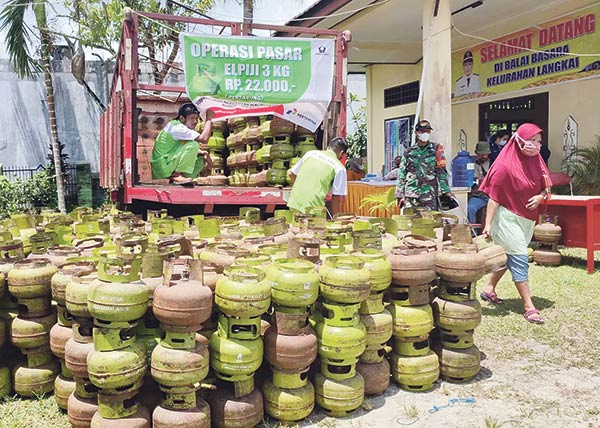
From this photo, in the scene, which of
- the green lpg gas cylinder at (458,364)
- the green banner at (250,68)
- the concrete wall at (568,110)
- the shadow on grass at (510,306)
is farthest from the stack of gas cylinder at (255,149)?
the concrete wall at (568,110)

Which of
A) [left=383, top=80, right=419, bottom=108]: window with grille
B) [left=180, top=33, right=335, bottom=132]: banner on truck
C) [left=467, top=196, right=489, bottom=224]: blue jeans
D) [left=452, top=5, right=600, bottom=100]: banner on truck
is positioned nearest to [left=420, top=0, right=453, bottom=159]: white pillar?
[left=467, top=196, right=489, bottom=224]: blue jeans

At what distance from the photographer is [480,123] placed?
44.8ft

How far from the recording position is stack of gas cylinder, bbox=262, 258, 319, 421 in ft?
10.0

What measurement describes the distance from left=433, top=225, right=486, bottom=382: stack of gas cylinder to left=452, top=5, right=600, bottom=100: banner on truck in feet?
28.4

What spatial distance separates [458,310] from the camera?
11.9 feet

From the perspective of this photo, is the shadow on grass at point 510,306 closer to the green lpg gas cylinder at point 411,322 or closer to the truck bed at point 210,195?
the green lpg gas cylinder at point 411,322

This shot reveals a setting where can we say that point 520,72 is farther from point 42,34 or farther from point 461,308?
point 42,34

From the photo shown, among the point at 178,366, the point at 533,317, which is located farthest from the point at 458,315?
the point at 178,366

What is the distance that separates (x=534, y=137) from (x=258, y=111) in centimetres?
373

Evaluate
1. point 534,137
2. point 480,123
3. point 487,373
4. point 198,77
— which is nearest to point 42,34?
point 198,77

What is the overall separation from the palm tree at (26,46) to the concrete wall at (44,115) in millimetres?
2262

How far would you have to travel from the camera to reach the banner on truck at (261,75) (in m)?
7.15

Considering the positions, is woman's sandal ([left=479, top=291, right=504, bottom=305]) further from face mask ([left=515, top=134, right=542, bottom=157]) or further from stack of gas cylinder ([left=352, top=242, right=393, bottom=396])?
stack of gas cylinder ([left=352, top=242, right=393, bottom=396])

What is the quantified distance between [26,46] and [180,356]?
1545 centimetres
